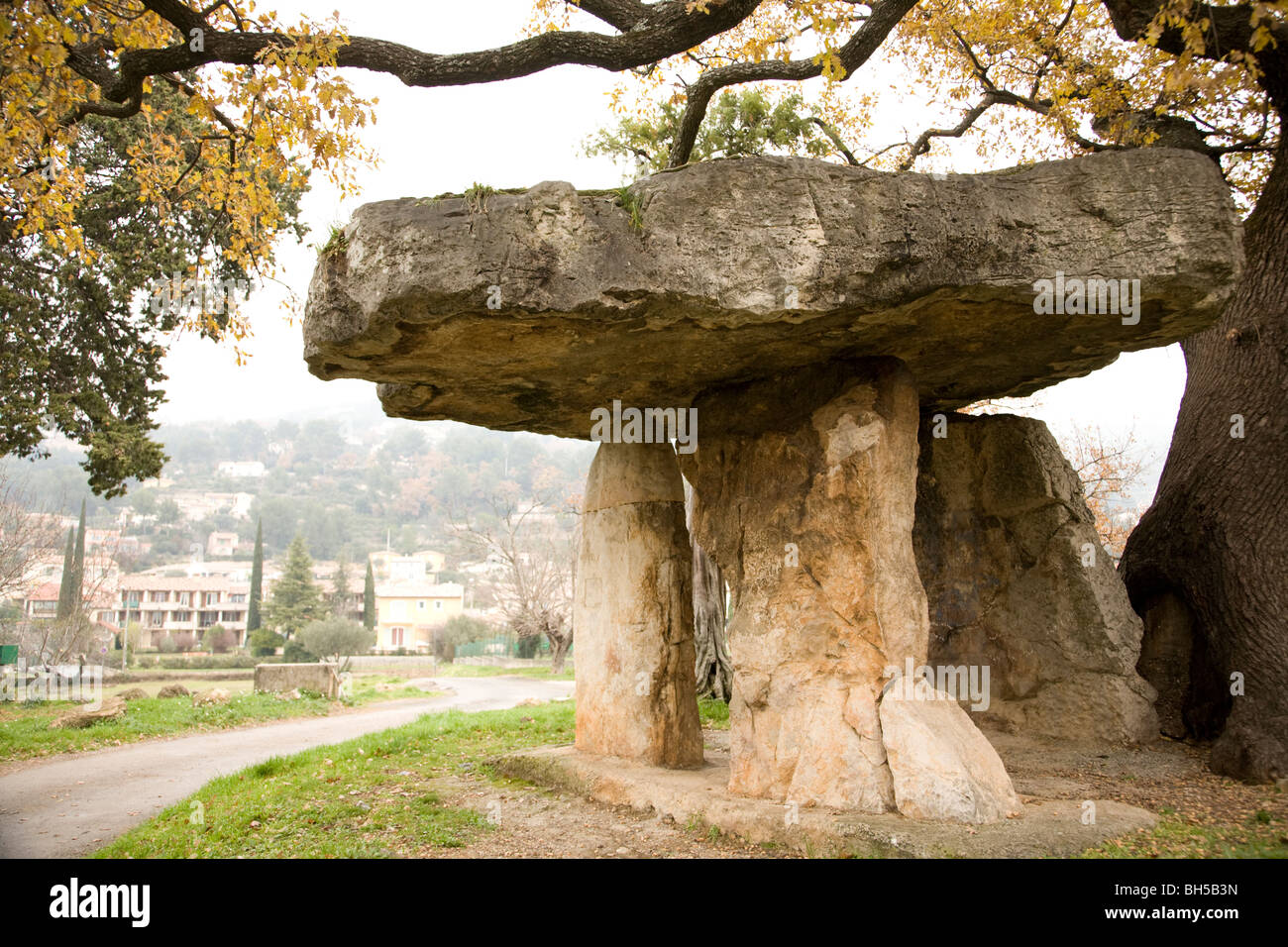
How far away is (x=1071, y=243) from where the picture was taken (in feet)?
18.5

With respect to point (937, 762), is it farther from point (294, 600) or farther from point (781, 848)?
point (294, 600)

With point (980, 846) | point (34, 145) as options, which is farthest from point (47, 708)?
point (980, 846)

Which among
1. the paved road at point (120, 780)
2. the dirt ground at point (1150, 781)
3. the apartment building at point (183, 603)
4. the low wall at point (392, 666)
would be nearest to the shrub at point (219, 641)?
the low wall at point (392, 666)

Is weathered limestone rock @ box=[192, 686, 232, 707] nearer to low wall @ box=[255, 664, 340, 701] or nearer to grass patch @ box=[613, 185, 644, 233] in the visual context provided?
low wall @ box=[255, 664, 340, 701]

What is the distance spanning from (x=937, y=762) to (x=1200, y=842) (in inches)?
61.0

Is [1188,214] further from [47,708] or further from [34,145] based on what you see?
[47,708]

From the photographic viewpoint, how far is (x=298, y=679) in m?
18.0

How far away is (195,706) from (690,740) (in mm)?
10710

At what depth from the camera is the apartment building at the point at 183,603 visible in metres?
59.0

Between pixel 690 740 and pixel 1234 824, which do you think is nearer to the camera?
Result: pixel 1234 824

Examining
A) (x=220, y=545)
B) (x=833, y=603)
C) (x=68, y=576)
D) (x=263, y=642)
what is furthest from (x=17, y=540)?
(x=220, y=545)

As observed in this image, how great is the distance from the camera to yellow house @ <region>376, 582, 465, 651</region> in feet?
214

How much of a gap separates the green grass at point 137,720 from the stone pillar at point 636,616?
7.72 meters

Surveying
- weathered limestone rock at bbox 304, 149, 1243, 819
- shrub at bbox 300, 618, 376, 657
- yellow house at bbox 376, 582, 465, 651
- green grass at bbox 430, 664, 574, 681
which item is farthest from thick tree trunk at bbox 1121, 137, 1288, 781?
yellow house at bbox 376, 582, 465, 651
